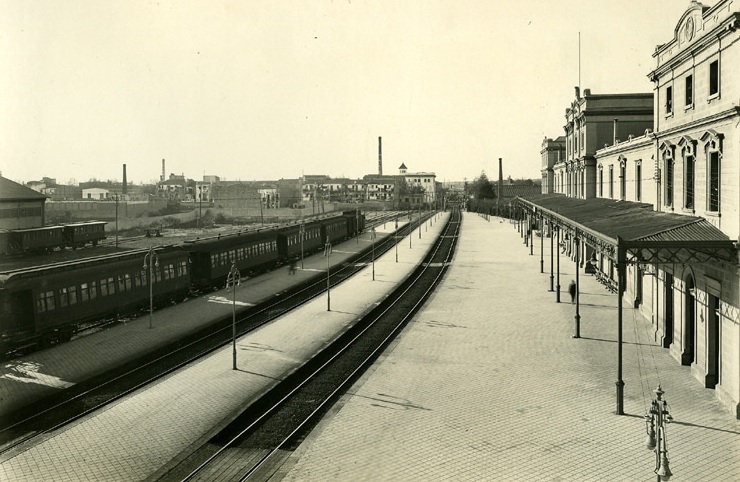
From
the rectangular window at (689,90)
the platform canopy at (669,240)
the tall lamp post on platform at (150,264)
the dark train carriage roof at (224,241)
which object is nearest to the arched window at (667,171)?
the platform canopy at (669,240)

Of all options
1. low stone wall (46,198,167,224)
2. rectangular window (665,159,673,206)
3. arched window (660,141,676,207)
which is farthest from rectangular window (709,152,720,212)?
low stone wall (46,198,167,224)

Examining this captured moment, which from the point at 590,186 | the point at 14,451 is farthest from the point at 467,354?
the point at 590,186

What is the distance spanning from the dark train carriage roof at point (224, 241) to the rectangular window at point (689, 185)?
23002 mm

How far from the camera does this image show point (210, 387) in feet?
54.5

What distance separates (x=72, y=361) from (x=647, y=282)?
68.3ft

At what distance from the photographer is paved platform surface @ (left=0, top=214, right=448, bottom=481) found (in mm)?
11906

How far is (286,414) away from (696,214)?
41.2 feet

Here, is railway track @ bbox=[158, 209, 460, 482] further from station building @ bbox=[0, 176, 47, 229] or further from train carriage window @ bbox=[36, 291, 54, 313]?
station building @ bbox=[0, 176, 47, 229]

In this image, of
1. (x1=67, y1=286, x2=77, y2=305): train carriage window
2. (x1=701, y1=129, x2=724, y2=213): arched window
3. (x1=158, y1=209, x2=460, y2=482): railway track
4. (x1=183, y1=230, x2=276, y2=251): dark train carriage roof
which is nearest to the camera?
(x1=158, y1=209, x2=460, y2=482): railway track

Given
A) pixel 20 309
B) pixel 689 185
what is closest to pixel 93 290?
pixel 20 309

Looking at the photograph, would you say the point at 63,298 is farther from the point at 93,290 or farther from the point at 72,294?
the point at 93,290

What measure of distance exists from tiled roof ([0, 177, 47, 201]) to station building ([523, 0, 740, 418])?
48.2 meters

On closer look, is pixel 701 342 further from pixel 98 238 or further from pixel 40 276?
pixel 98 238

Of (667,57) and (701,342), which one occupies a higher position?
(667,57)
